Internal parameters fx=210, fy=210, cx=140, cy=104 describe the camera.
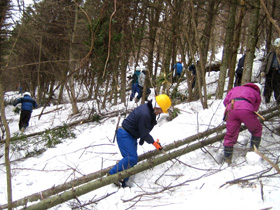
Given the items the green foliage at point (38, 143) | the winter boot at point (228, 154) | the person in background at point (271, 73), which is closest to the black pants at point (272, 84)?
the person in background at point (271, 73)

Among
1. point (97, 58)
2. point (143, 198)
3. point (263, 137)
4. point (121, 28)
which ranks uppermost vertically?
point (121, 28)

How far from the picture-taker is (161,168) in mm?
3818

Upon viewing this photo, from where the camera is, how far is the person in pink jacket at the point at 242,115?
3.19 meters

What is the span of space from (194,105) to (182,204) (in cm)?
442

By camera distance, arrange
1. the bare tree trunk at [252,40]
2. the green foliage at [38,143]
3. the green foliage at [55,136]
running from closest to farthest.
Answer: the bare tree trunk at [252,40]
the green foliage at [38,143]
the green foliage at [55,136]

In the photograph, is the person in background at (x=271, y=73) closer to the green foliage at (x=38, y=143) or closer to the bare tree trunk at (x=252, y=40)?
the bare tree trunk at (x=252, y=40)

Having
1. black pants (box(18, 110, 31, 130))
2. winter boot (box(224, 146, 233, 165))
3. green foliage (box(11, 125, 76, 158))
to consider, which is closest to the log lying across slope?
winter boot (box(224, 146, 233, 165))

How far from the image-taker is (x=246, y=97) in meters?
3.29

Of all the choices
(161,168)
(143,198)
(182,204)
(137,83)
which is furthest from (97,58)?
(182,204)

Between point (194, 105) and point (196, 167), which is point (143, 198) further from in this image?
point (194, 105)

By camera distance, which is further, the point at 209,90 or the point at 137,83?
the point at 209,90

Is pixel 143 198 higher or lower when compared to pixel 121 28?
lower

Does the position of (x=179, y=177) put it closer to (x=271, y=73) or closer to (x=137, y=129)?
(x=137, y=129)

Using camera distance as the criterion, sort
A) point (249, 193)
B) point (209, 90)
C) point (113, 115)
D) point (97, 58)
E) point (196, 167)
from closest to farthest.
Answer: point (249, 193)
point (196, 167)
point (97, 58)
point (113, 115)
point (209, 90)
